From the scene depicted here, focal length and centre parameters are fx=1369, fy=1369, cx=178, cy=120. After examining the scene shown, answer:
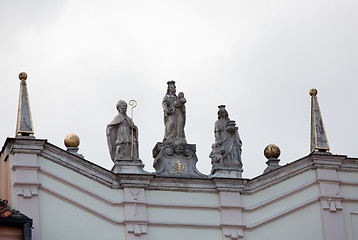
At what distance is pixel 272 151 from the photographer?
37.3 meters

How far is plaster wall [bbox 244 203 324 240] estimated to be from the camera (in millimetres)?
35781

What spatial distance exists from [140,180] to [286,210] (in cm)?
403

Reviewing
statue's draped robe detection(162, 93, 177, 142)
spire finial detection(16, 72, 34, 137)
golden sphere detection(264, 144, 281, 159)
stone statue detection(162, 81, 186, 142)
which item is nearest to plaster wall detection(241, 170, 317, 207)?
golden sphere detection(264, 144, 281, 159)

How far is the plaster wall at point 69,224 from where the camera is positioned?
34.0 metres

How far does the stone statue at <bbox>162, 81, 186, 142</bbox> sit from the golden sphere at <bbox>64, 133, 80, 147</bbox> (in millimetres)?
2408

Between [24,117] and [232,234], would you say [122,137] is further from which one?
[232,234]

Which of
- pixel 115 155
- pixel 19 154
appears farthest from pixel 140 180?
pixel 19 154

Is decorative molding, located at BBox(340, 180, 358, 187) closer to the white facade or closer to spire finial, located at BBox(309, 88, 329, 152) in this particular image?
the white facade

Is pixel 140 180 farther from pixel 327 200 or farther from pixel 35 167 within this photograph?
pixel 327 200

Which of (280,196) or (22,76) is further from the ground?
(22,76)

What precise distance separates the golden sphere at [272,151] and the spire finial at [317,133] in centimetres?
103

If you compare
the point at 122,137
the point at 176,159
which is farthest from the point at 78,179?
the point at 176,159

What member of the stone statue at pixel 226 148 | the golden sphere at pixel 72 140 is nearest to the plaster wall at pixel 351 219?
the stone statue at pixel 226 148

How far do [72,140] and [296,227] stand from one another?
632cm
